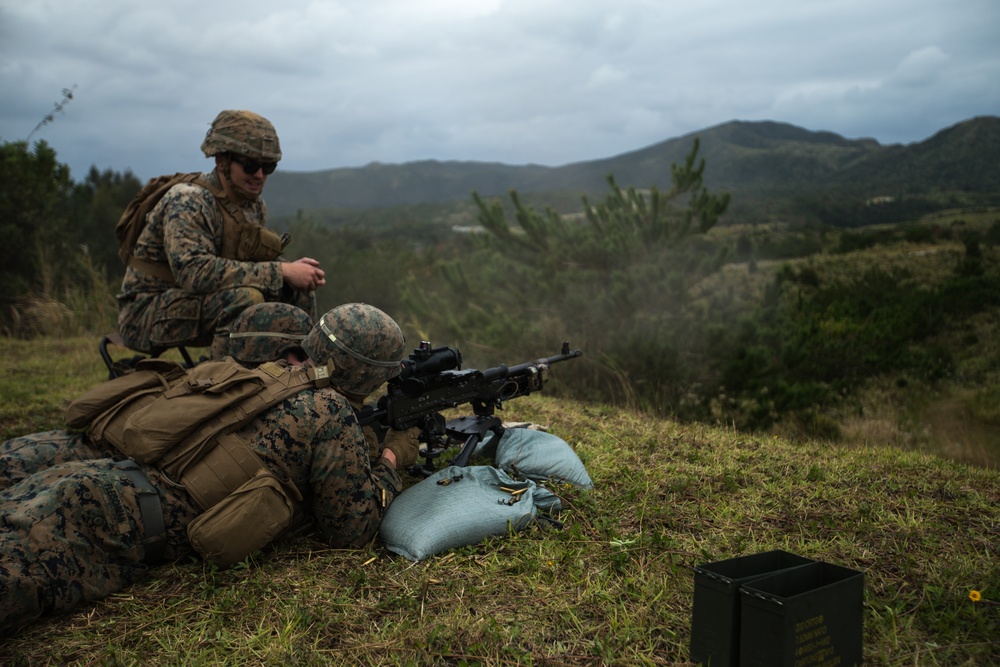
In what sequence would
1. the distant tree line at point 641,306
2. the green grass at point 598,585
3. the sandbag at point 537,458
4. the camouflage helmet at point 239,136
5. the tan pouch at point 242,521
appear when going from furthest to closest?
the distant tree line at point 641,306 → the camouflage helmet at point 239,136 → the sandbag at point 537,458 → the tan pouch at point 242,521 → the green grass at point 598,585

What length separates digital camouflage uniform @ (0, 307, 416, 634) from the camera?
2.80 meters

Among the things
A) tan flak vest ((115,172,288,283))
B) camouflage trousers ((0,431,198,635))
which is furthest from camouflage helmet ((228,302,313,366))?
camouflage trousers ((0,431,198,635))

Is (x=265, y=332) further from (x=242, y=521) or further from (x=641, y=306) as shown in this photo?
(x=641, y=306)

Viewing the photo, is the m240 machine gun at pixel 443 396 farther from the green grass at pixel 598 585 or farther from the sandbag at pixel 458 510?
the green grass at pixel 598 585

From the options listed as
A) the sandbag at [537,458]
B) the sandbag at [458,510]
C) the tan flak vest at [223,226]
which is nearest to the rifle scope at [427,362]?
the sandbag at [458,510]

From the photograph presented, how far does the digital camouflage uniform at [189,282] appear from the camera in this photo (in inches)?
177

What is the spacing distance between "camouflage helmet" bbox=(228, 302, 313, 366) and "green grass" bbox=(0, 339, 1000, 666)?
1138mm

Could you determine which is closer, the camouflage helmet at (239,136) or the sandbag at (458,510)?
the sandbag at (458,510)

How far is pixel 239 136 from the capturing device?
15.0 feet

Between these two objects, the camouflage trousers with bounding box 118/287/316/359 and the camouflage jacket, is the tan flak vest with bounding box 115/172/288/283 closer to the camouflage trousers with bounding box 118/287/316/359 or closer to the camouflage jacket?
the camouflage jacket

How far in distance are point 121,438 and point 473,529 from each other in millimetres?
1585

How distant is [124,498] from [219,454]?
1.26 ft

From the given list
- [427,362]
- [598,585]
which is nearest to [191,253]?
[427,362]

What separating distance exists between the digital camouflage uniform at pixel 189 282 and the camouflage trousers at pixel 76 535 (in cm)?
151
